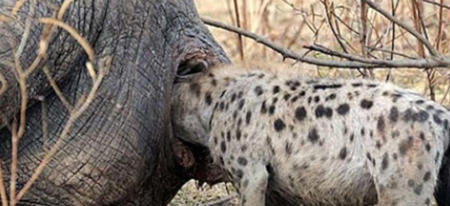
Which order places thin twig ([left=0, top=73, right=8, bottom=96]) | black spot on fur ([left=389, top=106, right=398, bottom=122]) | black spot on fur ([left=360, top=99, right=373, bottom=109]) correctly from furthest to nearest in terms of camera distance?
1. black spot on fur ([left=360, top=99, right=373, bottom=109])
2. black spot on fur ([left=389, top=106, right=398, bottom=122])
3. thin twig ([left=0, top=73, right=8, bottom=96])

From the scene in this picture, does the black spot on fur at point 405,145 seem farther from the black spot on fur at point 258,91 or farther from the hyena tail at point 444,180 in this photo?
the black spot on fur at point 258,91

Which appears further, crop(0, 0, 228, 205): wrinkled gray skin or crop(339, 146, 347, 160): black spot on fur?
crop(0, 0, 228, 205): wrinkled gray skin

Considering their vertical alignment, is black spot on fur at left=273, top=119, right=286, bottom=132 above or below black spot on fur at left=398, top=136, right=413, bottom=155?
above

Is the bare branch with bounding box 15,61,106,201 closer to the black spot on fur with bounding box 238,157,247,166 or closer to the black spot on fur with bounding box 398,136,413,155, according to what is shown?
the black spot on fur with bounding box 238,157,247,166

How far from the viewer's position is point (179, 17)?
5496 millimetres

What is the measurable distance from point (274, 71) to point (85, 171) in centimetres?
81

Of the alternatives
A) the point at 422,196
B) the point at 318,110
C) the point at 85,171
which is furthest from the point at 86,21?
the point at 422,196

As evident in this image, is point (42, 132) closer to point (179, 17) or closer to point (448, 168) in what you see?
point (179, 17)

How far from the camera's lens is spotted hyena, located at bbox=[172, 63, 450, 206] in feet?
14.7

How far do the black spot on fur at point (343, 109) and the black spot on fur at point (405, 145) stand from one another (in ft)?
0.93

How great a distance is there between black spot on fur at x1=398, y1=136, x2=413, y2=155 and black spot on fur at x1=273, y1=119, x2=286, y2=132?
21.4 inches

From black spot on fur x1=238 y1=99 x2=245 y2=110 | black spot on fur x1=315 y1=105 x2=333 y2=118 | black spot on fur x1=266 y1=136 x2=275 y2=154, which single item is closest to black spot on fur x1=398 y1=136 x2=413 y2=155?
black spot on fur x1=315 y1=105 x2=333 y2=118

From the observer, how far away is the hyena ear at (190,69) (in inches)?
213

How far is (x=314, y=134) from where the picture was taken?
477cm
